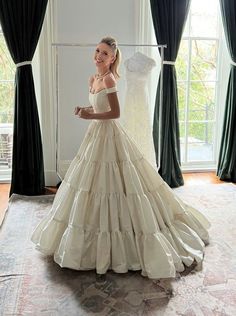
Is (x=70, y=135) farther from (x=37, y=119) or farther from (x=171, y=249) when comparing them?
(x=171, y=249)

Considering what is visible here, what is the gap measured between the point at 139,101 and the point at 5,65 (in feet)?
5.04

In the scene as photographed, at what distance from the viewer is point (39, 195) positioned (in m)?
3.92

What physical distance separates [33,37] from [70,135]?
1027 millimetres

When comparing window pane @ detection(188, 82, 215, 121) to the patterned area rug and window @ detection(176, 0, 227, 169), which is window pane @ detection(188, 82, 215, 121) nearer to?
window @ detection(176, 0, 227, 169)

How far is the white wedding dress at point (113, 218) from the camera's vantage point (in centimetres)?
238

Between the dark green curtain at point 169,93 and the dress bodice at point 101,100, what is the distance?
1331mm

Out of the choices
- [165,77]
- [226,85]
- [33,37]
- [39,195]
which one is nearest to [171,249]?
[39,195]

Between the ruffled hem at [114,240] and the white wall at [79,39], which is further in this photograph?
the white wall at [79,39]

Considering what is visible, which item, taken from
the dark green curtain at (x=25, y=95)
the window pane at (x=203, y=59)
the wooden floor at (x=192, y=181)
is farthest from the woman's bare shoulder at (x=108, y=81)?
the window pane at (x=203, y=59)

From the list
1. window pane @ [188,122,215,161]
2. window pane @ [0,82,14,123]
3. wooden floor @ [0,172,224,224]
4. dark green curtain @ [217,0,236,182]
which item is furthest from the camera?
window pane @ [188,122,215,161]

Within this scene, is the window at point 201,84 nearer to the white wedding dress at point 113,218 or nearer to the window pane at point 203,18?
the window pane at point 203,18

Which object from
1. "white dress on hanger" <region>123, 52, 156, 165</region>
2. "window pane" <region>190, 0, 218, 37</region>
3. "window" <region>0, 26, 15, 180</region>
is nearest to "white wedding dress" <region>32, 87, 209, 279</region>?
"white dress on hanger" <region>123, 52, 156, 165</region>

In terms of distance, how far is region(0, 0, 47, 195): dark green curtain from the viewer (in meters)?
3.67

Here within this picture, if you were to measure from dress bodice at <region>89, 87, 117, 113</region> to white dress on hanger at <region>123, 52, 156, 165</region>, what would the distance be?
1.08 metres
